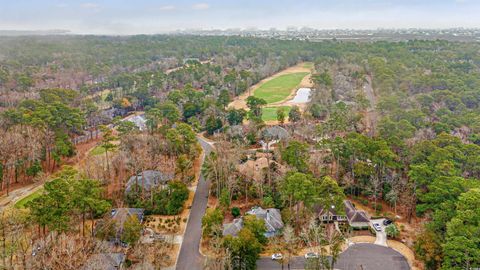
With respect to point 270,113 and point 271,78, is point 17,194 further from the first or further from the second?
point 271,78

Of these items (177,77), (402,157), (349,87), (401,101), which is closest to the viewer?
(402,157)

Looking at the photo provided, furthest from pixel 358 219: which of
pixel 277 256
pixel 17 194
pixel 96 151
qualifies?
pixel 96 151

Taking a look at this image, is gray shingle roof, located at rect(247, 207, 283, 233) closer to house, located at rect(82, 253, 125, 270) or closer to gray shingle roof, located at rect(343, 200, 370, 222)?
gray shingle roof, located at rect(343, 200, 370, 222)

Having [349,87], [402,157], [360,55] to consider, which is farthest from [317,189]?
[360,55]

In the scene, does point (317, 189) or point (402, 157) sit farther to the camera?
point (402, 157)

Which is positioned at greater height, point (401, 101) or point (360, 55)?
point (360, 55)

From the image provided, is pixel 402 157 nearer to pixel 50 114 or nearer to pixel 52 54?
pixel 50 114
